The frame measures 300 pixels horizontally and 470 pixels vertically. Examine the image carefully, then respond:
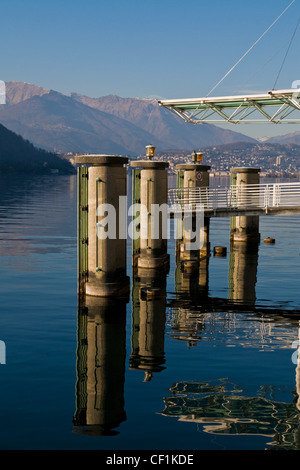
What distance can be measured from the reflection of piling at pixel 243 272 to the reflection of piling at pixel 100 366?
18.9 feet

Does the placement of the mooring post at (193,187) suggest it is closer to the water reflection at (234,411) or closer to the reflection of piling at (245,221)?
the reflection of piling at (245,221)

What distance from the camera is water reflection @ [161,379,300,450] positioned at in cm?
1159

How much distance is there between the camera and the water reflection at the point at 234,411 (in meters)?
11.6

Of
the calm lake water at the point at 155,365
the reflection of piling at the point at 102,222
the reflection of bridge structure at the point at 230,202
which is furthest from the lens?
the reflection of bridge structure at the point at 230,202

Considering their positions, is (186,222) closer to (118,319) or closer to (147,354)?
(118,319)

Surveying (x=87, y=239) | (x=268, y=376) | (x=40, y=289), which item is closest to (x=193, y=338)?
(x=268, y=376)

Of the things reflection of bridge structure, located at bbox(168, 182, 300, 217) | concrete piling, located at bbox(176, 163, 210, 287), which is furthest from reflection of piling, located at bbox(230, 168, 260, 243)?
reflection of bridge structure, located at bbox(168, 182, 300, 217)

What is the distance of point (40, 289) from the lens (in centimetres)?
2508

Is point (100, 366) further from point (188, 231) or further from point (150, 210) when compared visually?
point (188, 231)

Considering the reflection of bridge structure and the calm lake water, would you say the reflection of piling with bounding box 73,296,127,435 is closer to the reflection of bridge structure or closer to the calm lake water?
the calm lake water

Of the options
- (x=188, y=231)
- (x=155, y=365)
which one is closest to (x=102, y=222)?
(x=155, y=365)

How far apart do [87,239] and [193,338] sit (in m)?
5.50

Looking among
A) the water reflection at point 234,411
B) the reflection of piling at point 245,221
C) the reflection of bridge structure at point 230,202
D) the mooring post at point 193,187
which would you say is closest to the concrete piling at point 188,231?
the mooring post at point 193,187

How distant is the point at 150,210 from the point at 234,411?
50.7ft
